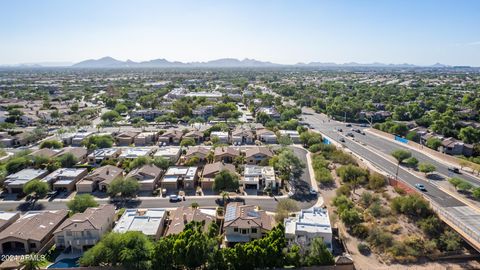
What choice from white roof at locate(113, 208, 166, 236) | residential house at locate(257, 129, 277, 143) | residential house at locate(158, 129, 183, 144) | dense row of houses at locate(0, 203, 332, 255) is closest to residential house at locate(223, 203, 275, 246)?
dense row of houses at locate(0, 203, 332, 255)

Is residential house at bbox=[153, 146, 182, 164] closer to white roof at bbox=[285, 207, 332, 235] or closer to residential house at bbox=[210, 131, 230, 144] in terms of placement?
residential house at bbox=[210, 131, 230, 144]

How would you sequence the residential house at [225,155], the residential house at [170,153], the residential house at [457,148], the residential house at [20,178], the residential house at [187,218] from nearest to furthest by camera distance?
1. the residential house at [187,218]
2. the residential house at [20,178]
3. the residential house at [170,153]
4. the residential house at [225,155]
5. the residential house at [457,148]

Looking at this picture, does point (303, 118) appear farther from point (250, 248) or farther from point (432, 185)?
point (250, 248)

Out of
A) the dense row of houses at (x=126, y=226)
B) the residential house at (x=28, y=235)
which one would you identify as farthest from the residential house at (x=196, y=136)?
the residential house at (x=28, y=235)

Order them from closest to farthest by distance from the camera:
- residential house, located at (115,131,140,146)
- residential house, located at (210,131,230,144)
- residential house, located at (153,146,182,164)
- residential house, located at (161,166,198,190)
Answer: residential house, located at (161,166,198,190) → residential house, located at (153,146,182,164) → residential house, located at (210,131,230,144) → residential house, located at (115,131,140,146)

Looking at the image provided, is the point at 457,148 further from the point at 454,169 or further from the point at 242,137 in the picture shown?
the point at 242,137

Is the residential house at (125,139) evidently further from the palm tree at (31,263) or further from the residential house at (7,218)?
the palm tree at (31,263)
